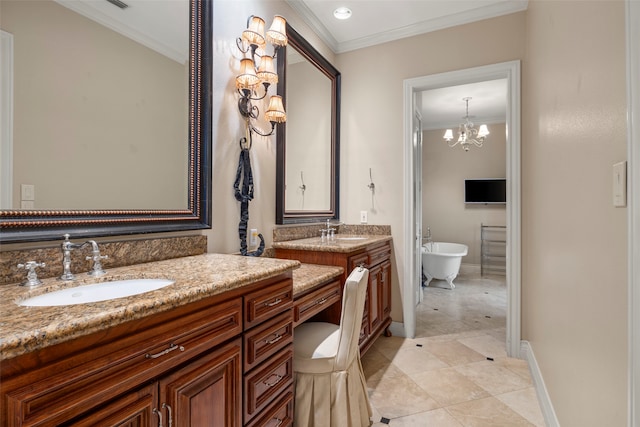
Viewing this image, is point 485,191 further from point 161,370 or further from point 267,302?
point 161,370

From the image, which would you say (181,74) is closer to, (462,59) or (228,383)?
(228,383)

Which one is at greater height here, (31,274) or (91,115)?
(91,115)

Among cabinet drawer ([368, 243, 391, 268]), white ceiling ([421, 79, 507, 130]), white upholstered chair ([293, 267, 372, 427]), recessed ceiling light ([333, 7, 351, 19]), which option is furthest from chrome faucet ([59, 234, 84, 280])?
white ceiling ([421, 79, 507, 130])

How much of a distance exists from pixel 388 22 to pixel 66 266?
2992 millimetres

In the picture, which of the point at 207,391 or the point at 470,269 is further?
the point at 470,269

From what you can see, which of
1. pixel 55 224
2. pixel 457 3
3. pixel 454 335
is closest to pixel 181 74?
pixel 55 224

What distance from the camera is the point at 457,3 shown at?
2.60 metres

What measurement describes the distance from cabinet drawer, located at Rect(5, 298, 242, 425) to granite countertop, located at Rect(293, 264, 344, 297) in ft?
1.79

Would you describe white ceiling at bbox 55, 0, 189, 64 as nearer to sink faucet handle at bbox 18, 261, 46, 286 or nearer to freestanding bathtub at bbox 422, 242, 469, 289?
sink faucet handle at bbox 18, 261, 46, 286

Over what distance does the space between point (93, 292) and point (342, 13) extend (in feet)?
8.91

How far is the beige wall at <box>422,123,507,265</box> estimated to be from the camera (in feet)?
19.3

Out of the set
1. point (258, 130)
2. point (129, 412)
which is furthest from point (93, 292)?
point (258, 130)

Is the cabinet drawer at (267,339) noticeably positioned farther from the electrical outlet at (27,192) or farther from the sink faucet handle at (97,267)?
the electrical outlet at (27,192)

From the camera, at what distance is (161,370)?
33.4 inches
